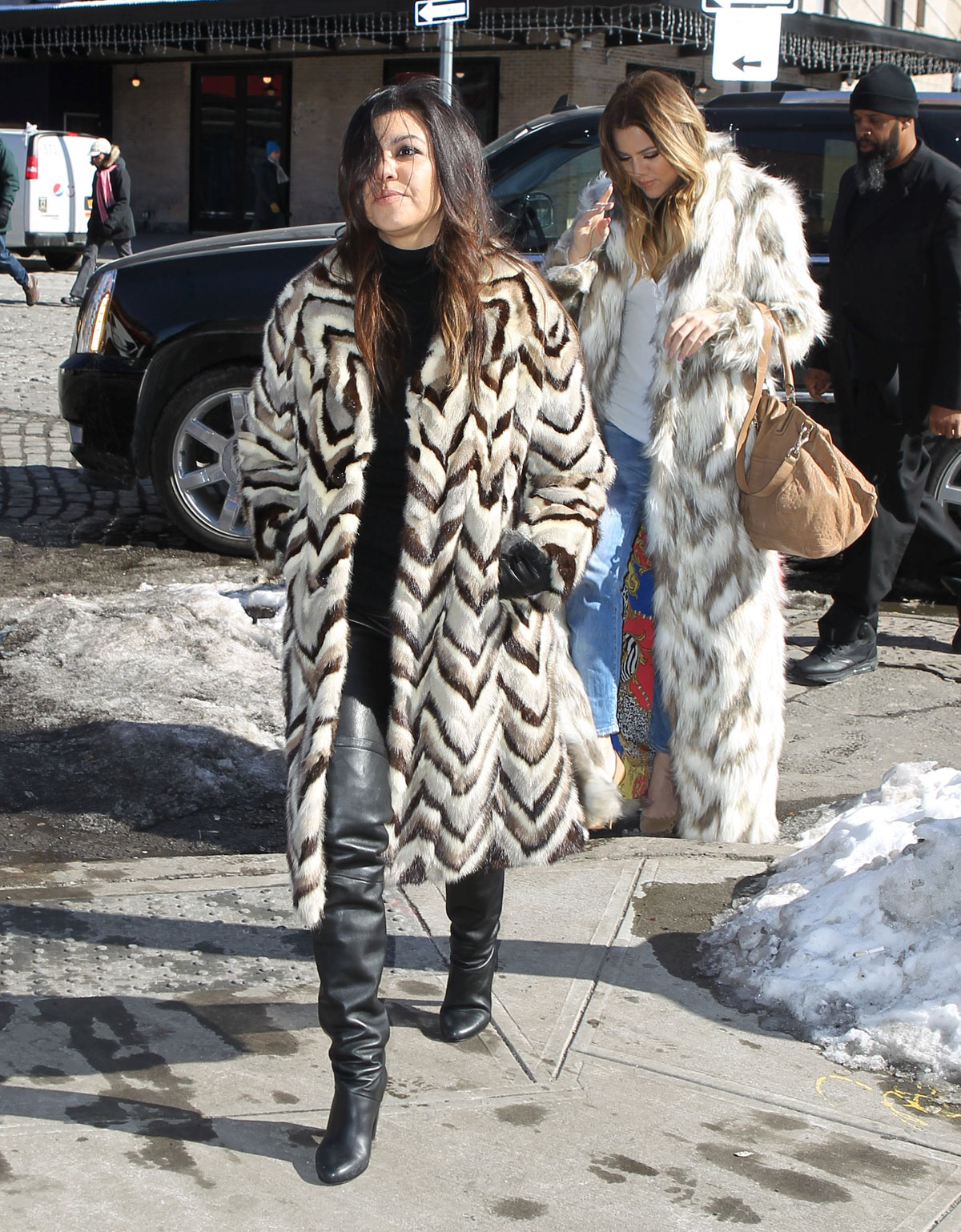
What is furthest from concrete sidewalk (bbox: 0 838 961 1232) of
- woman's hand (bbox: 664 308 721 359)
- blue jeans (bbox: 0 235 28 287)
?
blue jeans (bbox: 0 235 28 287)

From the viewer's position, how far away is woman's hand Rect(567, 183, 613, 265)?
166 inches

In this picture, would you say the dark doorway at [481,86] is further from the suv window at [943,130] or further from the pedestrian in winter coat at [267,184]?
the suv window at [943,130]

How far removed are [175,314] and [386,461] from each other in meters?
4.67

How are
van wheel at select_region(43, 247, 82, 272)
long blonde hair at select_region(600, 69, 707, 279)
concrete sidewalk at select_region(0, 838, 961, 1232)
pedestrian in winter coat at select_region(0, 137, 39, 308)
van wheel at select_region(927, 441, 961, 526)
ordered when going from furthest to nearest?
van wheel at select_region(43, 247, 82, 272) → pedestrian in winter coat at select_region(0, 137, 39, 308) → van wheel at select_region(927, 441, 961, 526) → long blonde hair at select_region(600, 69, 707, 279) → concrete sidewalk at select_region(0, 838, 961, 1232)

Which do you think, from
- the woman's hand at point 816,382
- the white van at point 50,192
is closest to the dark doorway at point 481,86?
the white van at point 50,192

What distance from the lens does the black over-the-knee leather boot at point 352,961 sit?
275 cm

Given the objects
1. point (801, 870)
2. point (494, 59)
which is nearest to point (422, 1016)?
point (801, 870)

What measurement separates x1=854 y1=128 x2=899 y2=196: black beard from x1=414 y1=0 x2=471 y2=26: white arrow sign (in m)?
4.36

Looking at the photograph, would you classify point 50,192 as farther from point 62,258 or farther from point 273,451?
point 273,451

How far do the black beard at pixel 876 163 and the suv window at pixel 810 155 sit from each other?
52.7 inches

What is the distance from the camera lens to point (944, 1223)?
265 cm

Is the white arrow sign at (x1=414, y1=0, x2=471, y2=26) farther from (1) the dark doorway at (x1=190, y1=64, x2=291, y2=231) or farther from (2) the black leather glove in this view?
(1) the dark doorway at (x1=190, y1=64, x2=291, y2=231)

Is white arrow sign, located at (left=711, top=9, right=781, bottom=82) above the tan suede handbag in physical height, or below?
above

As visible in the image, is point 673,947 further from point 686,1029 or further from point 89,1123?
point 89,1123
